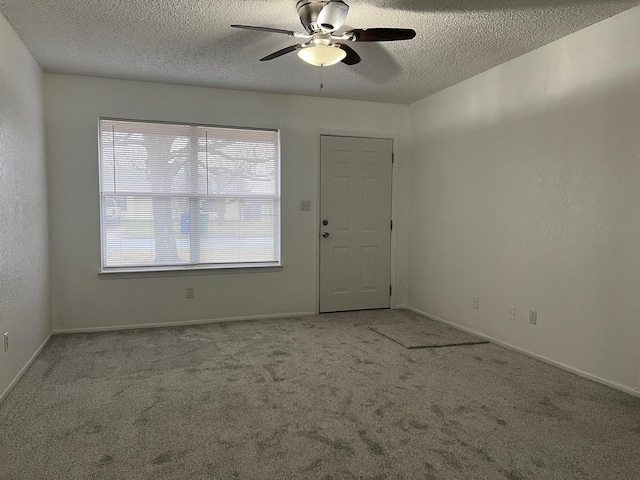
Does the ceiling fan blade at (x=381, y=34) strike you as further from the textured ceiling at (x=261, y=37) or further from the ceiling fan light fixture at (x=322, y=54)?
the textured ceiling at (x=261, y=37)

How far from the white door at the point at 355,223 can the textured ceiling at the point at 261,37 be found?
0.85 m

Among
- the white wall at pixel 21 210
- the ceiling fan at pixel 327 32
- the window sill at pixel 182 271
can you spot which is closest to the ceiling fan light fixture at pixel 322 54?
the ceiling fan at pixel 327 32

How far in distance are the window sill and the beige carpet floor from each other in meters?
0.75

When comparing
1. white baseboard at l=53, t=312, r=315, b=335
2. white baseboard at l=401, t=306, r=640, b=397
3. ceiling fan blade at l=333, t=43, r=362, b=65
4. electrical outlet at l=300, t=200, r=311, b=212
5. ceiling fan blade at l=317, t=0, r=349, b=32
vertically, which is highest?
ceiling fan blade at l=317, t=0, r=349, b=32

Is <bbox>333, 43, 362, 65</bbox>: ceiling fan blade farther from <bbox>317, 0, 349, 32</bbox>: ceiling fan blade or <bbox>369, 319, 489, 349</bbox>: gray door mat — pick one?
<bbox>369, 319, 489, 349</bbox>: gray door mat

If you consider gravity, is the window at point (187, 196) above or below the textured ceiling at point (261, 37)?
below

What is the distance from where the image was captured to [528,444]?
221 cm

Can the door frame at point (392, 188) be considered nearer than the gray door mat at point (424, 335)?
No

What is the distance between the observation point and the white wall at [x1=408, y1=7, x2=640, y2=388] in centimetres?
286

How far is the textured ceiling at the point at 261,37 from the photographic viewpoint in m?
2.75

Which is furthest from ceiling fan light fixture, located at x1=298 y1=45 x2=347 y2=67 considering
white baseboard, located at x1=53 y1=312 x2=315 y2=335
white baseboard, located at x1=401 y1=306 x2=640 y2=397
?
white baseboard, located at x1=53 y1=312 x2=315 y2=335

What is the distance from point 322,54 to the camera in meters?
2.69

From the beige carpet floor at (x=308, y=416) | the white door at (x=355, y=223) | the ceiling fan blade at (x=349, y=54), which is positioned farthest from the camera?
the white door at (x=355, y=223)

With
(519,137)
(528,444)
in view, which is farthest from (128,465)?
(519,137)
